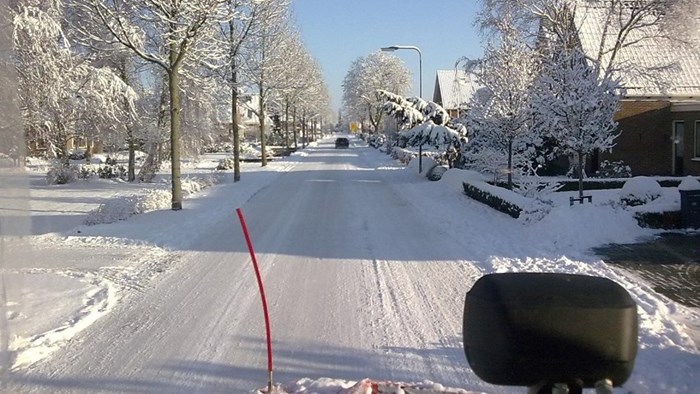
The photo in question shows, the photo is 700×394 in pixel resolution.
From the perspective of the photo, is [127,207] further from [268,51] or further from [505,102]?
[268,51]

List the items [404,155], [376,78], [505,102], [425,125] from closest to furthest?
[505,102]
[425,125]
[404,155]
[376,78]

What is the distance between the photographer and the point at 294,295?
27.4 feet

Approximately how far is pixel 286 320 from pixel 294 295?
1126 millimetres

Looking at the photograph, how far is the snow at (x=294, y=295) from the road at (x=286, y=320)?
0.08 ft

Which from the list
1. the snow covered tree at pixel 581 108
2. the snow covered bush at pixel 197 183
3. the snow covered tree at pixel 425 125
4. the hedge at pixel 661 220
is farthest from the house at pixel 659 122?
the snow covered bush at pixel 197 183

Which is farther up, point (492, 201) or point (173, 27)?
point (173, 27)

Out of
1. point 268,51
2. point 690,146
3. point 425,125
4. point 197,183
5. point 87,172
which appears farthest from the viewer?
point 268,51

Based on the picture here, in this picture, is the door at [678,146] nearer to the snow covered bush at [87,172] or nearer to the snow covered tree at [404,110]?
the snow covered tree at [404,110]

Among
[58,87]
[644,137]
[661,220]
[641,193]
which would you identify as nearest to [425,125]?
[644,137]

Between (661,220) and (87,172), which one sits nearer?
(661,220)

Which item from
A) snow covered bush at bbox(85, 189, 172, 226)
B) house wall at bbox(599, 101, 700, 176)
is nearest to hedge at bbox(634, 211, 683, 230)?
snow covered bush at bbox(85, 189, 172, 226)

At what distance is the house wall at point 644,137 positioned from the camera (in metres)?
28.4

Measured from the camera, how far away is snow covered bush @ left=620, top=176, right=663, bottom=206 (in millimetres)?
14828

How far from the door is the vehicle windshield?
0.12 metres
